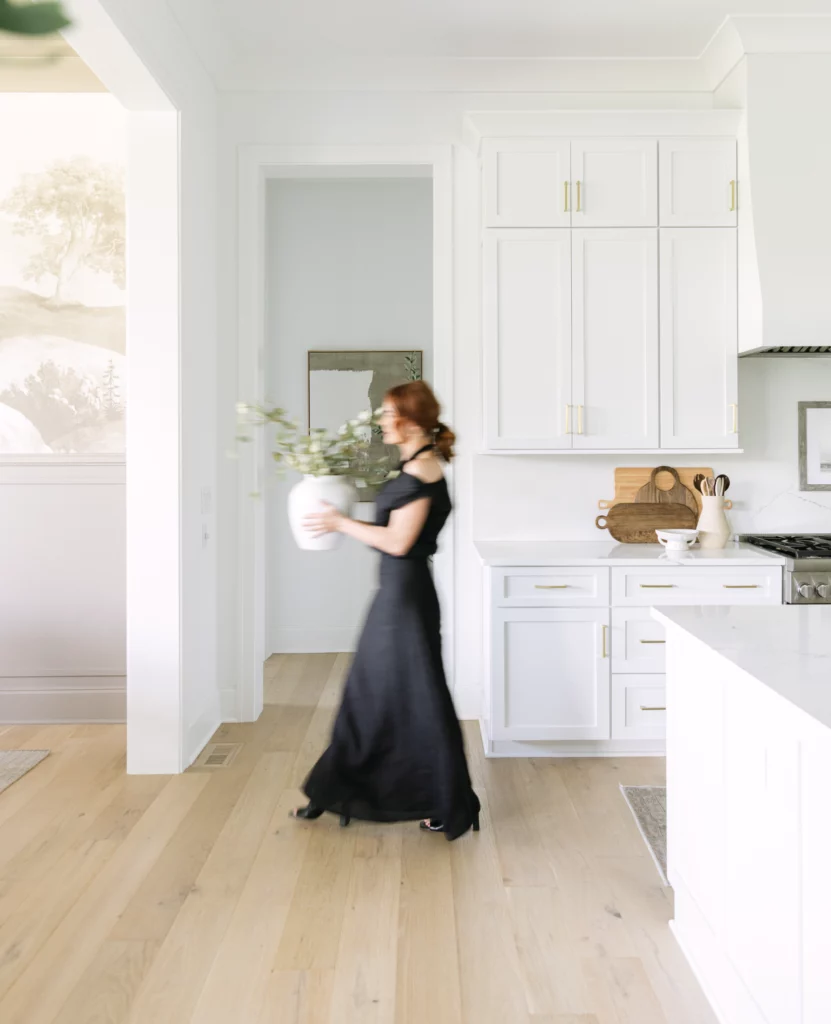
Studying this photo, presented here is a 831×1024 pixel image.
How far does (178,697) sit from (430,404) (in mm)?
1591

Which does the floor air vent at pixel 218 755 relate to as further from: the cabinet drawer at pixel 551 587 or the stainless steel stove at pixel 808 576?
the stainless steel stove at pixel 808 576

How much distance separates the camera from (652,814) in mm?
3014

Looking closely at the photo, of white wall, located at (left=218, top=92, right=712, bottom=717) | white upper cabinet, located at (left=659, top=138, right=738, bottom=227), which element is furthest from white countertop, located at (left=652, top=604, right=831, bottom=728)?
white upper cabinet, located at (left=659, top=138, right=738, bottom=227)

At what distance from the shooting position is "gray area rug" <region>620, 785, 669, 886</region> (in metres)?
2.69

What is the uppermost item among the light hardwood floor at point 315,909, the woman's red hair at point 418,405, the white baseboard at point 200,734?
the woman's red hair at point 418,405

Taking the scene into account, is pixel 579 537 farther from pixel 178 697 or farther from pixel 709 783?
pixel 709 783

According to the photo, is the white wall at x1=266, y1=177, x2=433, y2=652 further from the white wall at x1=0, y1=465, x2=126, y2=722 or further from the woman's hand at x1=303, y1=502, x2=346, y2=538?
the woman's hand at x1=303, y1=502, x2=346, y2=538

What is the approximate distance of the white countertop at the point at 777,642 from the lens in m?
1.50

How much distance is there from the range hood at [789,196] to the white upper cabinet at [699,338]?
0.47 feet

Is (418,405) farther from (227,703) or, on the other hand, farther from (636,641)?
(227,703)

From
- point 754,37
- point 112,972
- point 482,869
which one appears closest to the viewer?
point 112,972

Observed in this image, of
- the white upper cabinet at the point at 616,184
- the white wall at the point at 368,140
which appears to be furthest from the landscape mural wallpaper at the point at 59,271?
the white upper cabinet at the point at 616,184

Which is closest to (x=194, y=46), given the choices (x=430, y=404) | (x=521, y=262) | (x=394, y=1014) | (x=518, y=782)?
(x=521, y=262)

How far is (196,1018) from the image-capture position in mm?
1905
